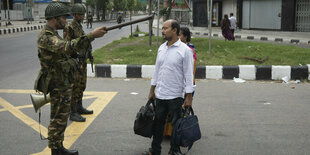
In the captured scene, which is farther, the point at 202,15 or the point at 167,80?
→ the point at 202,15

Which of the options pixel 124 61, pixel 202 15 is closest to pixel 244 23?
pixel 202 15

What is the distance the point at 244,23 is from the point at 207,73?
19.0m

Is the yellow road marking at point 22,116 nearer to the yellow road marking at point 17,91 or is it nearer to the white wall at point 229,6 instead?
the yellow road marking at point 17,91

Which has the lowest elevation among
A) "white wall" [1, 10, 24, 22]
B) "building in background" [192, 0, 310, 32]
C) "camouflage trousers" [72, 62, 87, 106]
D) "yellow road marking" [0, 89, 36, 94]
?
"yellow road marking" [0, 89, 36, 94]

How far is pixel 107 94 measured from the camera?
676 centimetres

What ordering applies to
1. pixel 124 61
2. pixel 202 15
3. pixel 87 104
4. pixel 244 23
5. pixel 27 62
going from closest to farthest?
pixel 87 104 < pixel 124 61 < pixel 27 62 < pixel 244 23 < pixel 202 15

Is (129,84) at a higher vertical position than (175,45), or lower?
lower

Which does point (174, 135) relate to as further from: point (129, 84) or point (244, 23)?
point (244, 23)

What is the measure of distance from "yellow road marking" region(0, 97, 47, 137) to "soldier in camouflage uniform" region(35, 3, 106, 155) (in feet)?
3.43

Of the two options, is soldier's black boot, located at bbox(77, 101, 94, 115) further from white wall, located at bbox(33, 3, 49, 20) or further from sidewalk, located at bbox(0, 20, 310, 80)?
white wall, located at bbox(33, 3, 49, 20)

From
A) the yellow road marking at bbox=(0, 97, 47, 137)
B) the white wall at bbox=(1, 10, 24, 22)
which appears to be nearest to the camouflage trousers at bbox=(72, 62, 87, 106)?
the yellow road marking at bbox=(0, 97, 47, 137)

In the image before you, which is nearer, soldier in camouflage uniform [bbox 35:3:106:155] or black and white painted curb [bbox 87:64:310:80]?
soldier in camouflage uniform [bbox 35:3:106:155]

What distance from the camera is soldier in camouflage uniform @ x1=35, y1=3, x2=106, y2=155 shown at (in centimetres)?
336

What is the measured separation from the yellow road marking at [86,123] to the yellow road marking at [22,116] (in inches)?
12.9
